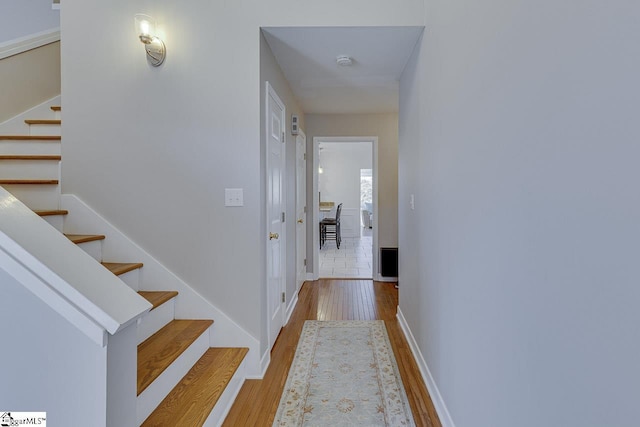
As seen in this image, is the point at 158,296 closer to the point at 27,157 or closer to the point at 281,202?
the point at 281,202

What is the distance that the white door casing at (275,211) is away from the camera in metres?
2.47

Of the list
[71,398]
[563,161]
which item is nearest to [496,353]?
[563,161]

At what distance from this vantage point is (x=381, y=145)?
4.75 metres

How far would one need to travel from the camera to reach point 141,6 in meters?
2.23

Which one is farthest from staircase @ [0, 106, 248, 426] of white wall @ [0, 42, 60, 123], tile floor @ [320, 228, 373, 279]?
tile floor @ [320, 228, 373, 279]

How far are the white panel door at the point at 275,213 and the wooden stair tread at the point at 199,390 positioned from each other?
1.57 feet

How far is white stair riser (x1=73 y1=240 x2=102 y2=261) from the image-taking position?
6.92 ft

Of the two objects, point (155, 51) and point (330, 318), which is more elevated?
point (155, 51)

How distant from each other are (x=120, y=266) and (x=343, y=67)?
7.86 ft

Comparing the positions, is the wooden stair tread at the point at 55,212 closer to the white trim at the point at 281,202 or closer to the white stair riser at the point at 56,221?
the white stair riser at the point at 56,221

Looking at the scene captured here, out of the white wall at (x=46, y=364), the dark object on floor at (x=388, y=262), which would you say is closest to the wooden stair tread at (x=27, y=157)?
the white wall at (x=46, y=364)

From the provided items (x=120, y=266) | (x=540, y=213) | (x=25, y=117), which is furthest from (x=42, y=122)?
(x=540, y=213)

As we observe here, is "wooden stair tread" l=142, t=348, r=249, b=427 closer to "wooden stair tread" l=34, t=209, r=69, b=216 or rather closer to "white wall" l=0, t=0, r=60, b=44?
"wooden stair tread" l=34, t=209, r=69, b=216

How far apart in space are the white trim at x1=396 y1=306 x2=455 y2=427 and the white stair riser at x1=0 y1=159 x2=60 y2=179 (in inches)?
115
